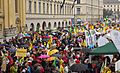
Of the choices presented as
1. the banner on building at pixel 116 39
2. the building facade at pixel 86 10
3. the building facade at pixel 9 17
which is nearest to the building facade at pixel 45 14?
the building facade at pixel 9 17

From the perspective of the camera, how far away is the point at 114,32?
46.2 feet

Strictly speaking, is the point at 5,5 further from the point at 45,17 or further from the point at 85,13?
the point at 85,13

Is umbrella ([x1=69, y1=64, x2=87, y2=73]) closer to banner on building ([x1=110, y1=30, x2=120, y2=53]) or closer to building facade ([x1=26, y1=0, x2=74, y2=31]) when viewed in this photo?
banner on building ([x1=110, y1=30, x2=120, y2=53])

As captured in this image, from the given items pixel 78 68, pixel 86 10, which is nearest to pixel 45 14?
pixel 86 10

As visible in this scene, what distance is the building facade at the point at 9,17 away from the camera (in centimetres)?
3666

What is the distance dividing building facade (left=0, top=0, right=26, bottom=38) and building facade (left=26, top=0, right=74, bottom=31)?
23.4ft

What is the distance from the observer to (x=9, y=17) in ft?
125

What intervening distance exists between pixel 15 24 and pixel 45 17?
59.3ft

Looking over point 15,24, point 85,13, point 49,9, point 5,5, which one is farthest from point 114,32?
point 85,13

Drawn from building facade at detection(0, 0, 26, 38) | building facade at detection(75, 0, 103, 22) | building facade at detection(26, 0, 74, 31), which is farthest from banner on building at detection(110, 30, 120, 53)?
building facade at detection(75, 0, 103, 22)

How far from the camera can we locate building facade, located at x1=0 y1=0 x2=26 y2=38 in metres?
36.7

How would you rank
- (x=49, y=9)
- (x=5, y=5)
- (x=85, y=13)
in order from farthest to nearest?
(x=85, y=13) → (x=49, y=9) → (x=5, y=5)

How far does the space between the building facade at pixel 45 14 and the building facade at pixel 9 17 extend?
713 centimetres

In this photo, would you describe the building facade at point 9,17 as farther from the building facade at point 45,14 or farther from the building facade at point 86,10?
the building facade at point 86,10
